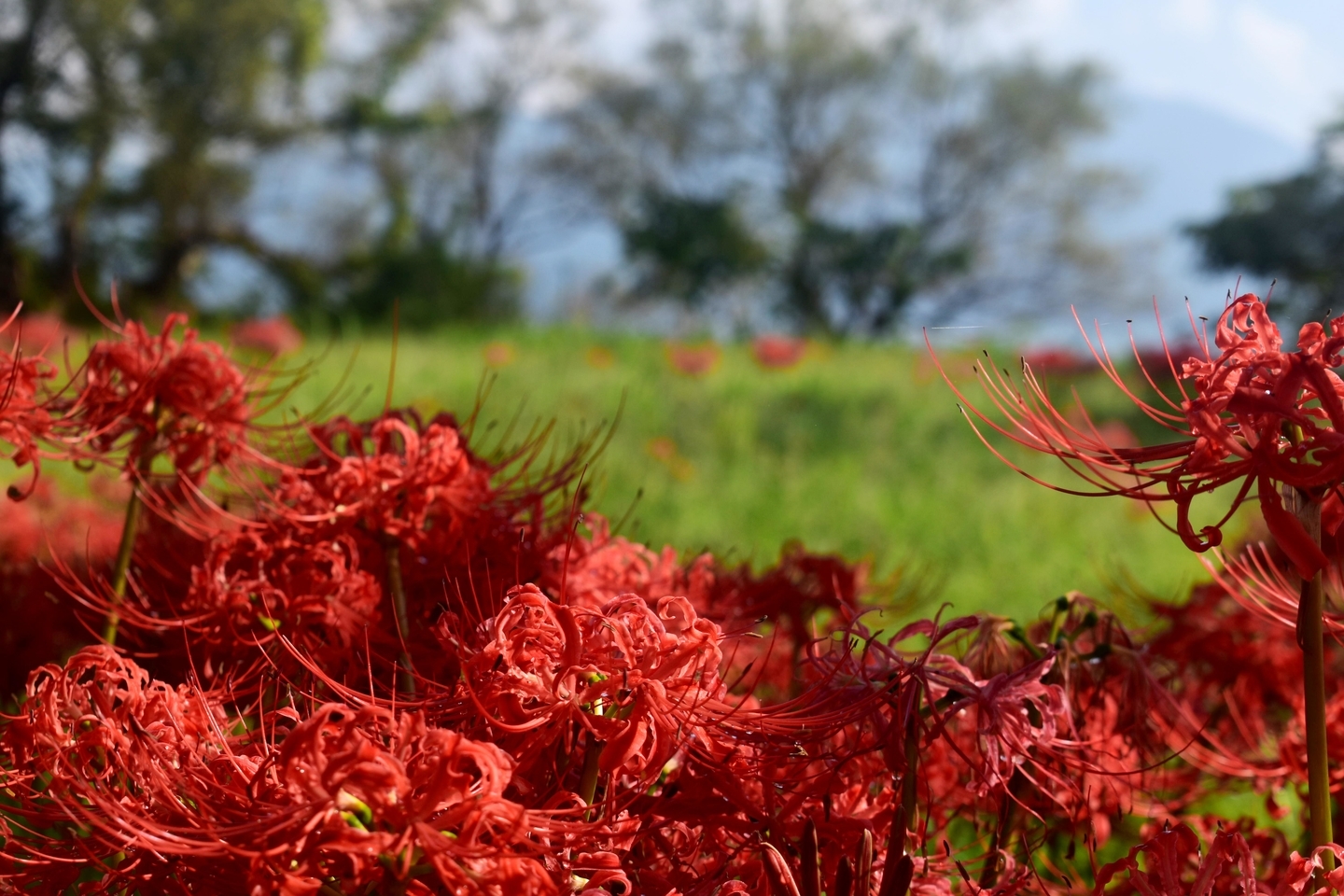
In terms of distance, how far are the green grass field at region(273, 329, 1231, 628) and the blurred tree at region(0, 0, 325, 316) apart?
20.9ft

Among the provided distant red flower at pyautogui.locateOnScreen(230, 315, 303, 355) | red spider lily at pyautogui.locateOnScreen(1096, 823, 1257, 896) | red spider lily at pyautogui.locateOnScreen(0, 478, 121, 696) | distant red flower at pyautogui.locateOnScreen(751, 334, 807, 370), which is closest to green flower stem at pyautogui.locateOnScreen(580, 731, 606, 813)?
red spider lily at pyautogui.locateOnScreen(1096, 823, 1257, 896)

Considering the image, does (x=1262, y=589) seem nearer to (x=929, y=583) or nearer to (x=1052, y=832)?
(x=1052, y=832)

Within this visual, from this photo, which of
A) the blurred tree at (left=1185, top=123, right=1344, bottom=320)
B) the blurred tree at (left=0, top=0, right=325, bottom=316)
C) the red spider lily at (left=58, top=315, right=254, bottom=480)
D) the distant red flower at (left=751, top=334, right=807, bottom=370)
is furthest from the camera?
the blurred tree at (left=0, top=0, right=325, bottom=316)

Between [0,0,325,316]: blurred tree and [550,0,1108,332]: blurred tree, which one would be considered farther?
[550,0,1108,332]: blurred tree

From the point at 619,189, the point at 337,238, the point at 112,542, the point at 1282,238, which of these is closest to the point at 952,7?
the point at 619,189

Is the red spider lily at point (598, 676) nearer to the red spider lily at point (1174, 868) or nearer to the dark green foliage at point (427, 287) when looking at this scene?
the red spider lily at point (1174, 868)

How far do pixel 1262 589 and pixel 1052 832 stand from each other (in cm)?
40

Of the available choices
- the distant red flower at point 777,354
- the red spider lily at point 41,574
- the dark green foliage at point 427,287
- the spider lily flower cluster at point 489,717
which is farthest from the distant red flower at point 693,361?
the dark green foliage at point 427,287

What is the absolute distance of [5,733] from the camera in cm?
93

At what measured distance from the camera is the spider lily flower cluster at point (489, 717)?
0.68m

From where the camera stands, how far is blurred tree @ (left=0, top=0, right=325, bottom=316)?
1180 centimetres

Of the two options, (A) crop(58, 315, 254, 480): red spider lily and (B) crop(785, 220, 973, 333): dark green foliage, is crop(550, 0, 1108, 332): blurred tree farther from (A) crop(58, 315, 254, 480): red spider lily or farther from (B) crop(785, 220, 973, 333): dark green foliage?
(A) crop(58, 315, 254, 480): red spider lily

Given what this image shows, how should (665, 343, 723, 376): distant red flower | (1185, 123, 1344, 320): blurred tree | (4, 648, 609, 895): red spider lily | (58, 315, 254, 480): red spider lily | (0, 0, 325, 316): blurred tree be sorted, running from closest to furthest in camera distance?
(4, 648, 609, 895): red spider lily → (58, 315, 254, 480): red spider lily → (1185, 123, 1344, 320): blurred tree → (665, 343, 723, 376): distant red flower → (0, 0, 325, 316): blurred tree

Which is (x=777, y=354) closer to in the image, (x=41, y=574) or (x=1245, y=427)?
(x=41, y=574)
